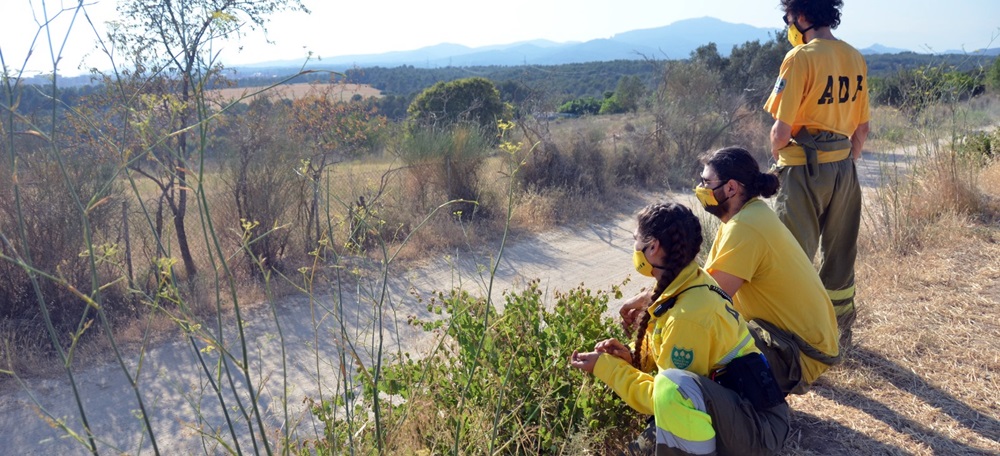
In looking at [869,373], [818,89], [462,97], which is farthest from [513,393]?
[462,97]

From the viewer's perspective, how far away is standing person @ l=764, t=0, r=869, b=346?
359 centimetres

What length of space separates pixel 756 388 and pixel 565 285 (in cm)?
350

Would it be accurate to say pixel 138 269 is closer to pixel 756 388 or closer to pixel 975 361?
pixel 756 388

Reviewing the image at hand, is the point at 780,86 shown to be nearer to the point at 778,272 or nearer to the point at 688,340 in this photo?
the point at 778,272

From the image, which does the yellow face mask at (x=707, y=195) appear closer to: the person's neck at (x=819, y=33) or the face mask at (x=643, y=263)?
the face mask at (x=643, y=263)

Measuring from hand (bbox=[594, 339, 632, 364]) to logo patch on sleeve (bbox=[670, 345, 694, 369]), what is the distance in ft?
0.98

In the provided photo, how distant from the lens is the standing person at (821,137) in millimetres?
3592

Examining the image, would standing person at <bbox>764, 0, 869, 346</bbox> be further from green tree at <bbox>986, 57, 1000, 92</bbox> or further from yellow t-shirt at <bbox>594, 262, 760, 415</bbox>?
green tree at <bbox>986, 57, 1000, 92</bbox>

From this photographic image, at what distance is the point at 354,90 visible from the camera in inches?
310

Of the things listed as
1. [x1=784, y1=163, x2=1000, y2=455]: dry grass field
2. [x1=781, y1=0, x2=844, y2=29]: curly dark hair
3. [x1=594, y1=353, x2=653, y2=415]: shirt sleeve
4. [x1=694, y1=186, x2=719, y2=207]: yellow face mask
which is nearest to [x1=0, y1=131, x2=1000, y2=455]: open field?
[x1=784, y1=163, x2=1000, y2=455]: dry grass field

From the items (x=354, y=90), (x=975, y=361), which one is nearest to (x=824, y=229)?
(x=975, y=361)

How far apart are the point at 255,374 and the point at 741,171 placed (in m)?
2.92

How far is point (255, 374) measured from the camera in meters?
4.14

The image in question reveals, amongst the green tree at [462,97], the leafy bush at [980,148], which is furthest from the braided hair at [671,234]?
the green tree at [462,97]
